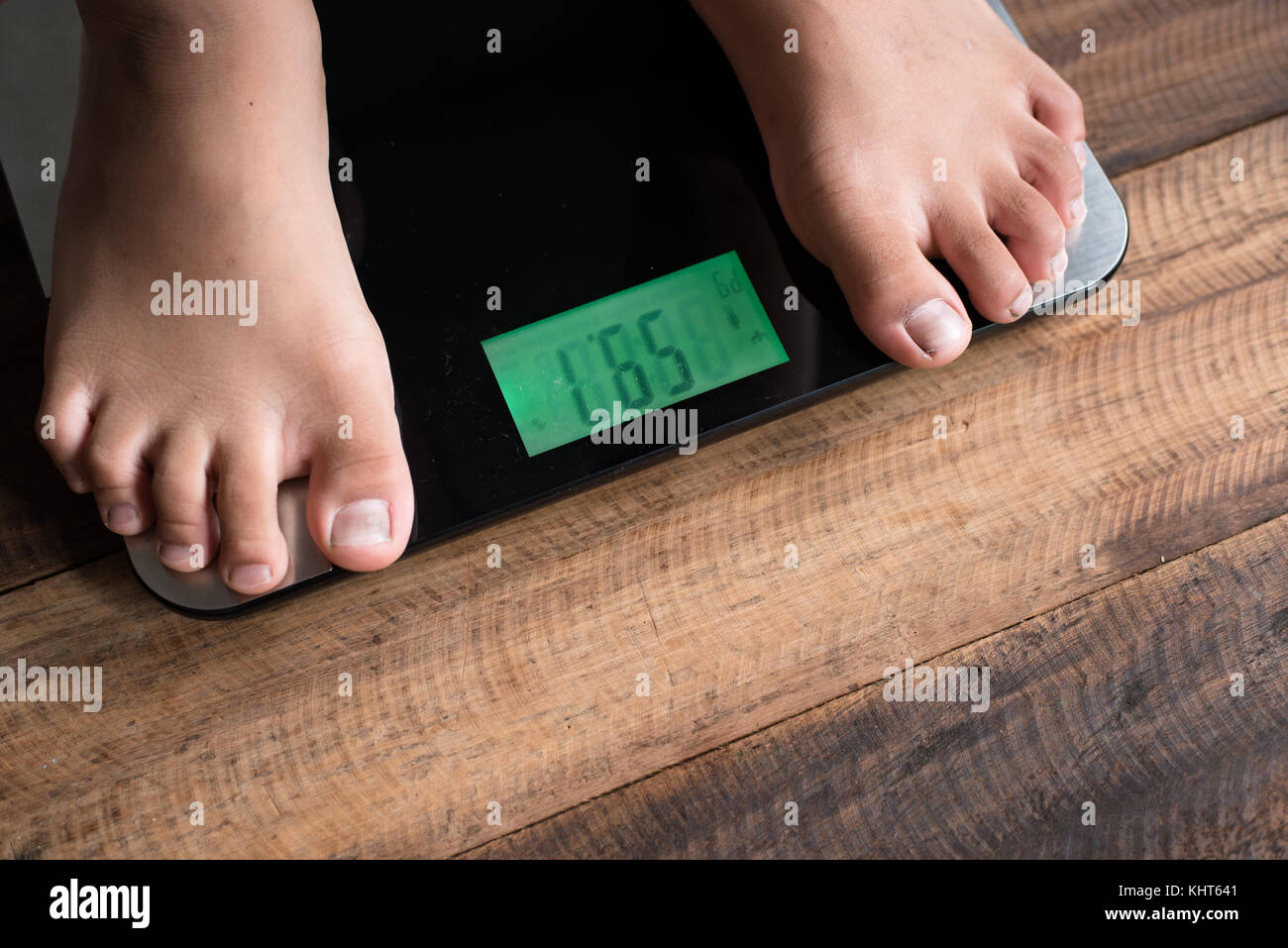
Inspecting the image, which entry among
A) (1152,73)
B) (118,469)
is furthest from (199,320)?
(1152,73)

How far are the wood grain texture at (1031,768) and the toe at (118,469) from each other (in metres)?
0.29

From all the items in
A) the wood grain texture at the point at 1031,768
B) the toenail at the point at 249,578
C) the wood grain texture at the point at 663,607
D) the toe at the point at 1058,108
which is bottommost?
the wood grain texture at the point at 1031,768

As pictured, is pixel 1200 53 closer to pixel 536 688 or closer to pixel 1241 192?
pixel 1241 192

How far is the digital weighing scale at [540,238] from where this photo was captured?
59 cm

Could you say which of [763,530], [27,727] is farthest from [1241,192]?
[27,727]

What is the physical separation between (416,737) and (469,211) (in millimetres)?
329

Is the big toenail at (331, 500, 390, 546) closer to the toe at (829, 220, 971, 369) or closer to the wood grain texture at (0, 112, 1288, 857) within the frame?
the wood grain texture at (0, 112, 1288, 857)

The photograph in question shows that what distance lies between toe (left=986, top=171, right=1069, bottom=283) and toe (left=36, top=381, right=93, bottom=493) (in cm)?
59

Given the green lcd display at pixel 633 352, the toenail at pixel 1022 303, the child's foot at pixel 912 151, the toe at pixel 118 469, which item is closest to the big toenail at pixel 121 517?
the toe at pixel 118 469

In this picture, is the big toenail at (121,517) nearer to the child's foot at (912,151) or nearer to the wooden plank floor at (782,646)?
the wooden plank floor at (782,646)

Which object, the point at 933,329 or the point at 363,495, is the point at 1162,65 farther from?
the point at 363,495

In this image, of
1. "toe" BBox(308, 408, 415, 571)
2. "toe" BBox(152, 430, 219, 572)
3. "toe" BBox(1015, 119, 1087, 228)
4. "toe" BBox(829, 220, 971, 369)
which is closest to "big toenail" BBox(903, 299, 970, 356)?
"toe" BBox(829, 220, 971, 369)

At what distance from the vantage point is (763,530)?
0.61 m

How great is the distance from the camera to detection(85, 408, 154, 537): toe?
0.58 meters
